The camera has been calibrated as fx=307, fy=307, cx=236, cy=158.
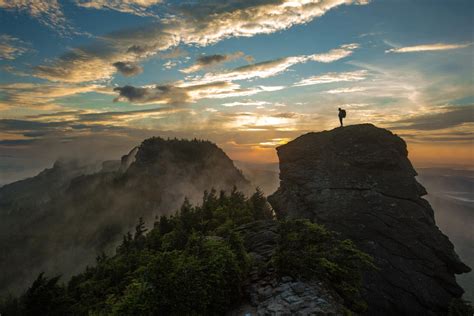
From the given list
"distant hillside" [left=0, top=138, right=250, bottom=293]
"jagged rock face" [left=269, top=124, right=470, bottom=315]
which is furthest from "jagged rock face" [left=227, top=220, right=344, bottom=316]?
"distant hillside" [left=0, top=138, right=250, bottom=293]

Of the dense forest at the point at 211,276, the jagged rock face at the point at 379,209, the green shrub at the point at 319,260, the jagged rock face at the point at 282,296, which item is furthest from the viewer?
the jagged rock face at the point at 379,209

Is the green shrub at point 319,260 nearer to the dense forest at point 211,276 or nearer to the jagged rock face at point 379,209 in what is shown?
the dense forest at point 211,276

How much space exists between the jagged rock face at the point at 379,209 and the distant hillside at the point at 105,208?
311 ft

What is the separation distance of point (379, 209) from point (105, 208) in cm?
14752

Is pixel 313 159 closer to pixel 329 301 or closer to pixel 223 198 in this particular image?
pixel 223 198

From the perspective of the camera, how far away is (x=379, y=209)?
2858 centimetres

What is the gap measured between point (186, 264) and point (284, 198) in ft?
76.2

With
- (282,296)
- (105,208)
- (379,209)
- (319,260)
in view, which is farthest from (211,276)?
(105,208)

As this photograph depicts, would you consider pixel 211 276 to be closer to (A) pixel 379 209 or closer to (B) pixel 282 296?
(B) pixel 282 296

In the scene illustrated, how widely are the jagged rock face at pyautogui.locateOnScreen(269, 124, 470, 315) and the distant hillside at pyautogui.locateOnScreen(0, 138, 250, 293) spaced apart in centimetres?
9485

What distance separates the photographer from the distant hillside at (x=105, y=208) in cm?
11656

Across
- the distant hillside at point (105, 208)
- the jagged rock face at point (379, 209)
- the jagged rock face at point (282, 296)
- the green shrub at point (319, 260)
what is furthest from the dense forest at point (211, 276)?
the distant hillside at point (105, 208)

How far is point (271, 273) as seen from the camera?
16.7 meters

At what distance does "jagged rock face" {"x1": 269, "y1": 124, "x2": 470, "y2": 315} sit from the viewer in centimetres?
2491
